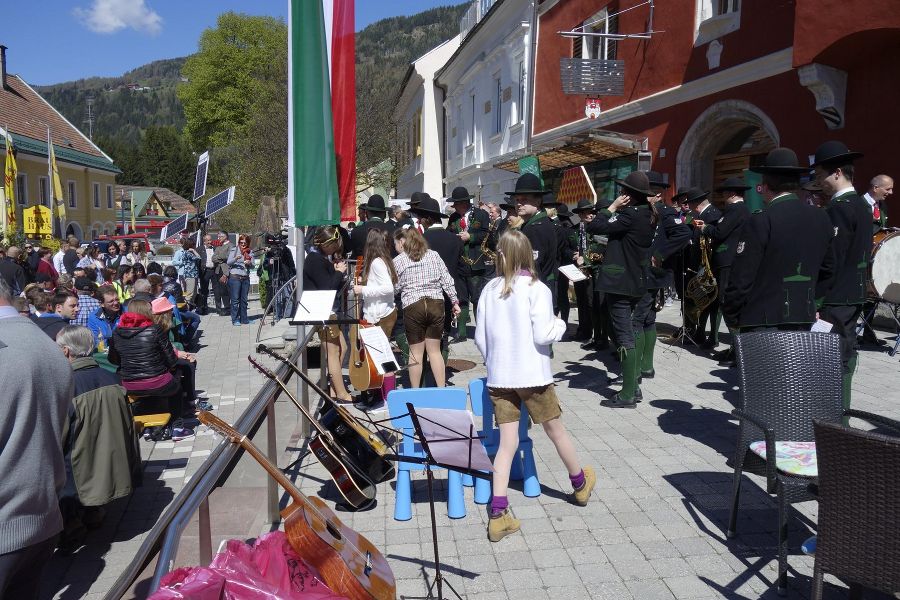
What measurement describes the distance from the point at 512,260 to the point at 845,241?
291 cm

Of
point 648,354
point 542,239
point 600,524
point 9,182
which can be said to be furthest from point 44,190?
point 600,524

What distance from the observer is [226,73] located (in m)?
51.7

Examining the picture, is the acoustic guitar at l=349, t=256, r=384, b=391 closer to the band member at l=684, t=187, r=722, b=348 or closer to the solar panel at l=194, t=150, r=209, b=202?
the band member at l=684, t=187, r=722, b=348

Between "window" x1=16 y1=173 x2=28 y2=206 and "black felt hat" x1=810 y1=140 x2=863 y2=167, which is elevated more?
"window" x1=16 y1=173 x2=28 y2=206

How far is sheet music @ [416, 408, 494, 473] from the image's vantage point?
3.38 metres

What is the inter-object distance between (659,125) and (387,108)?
16939mm

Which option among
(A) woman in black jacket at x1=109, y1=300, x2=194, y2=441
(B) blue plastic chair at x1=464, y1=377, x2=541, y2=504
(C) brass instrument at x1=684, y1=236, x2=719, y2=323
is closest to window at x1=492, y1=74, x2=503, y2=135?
(C) brass instrument at x1=684, y1=236, x2=719, y2=323

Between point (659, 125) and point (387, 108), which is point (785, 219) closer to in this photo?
point (659, 125)

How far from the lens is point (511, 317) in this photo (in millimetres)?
4309

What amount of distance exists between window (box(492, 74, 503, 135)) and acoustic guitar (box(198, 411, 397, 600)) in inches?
1028

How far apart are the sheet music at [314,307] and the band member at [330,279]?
1.28 metres

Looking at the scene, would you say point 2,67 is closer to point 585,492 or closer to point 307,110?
point 307,110

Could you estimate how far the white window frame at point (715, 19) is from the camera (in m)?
13.1

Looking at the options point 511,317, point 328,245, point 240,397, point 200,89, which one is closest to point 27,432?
point 511,317
